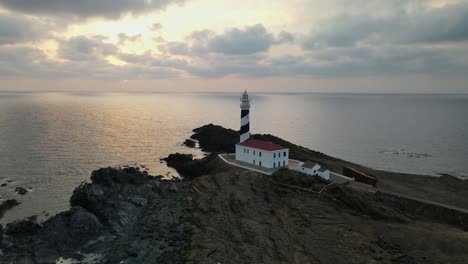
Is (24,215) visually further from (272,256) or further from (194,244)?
(272,256)

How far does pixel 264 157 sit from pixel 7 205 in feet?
82.0

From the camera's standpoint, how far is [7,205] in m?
28.8

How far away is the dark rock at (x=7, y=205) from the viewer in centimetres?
2788

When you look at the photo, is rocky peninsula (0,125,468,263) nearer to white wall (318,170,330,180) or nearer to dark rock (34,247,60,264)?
dark rock (34,247,60,264)

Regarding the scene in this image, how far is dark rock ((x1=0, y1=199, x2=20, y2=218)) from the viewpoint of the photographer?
27.9 metres

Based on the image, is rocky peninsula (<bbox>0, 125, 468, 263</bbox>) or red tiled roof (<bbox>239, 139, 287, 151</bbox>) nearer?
rocky peninsula (<bbox>0, 125, 468, 263</bbox>)

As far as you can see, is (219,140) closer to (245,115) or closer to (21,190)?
(245,115)

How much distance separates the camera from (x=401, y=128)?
9619 cm

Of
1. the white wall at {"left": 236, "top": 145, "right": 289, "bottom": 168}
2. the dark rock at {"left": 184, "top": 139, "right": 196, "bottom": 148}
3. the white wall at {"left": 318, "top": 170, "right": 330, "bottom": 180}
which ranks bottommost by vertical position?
the dark rock at {"left": 184, "top": 139, "right": 196, "bottom": 148}

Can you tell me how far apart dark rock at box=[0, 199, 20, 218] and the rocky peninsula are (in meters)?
4.42

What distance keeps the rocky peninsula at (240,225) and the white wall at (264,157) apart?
2.96m

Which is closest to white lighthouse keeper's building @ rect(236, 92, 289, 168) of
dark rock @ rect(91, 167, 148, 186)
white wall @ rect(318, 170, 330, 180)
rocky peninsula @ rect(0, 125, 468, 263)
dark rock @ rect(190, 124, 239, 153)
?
rocky peninsula @ rect(0, 125, 468, 263)

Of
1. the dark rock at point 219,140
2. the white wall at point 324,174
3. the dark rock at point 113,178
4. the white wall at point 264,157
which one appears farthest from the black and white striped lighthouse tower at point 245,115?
the dark rock at point 113,178

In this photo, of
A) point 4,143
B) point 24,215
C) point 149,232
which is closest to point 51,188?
point 24,215
